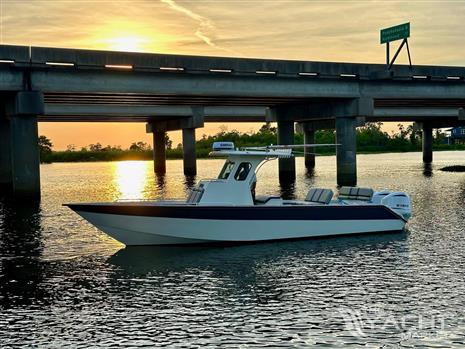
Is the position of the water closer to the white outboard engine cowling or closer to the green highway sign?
the white outboard engine cowling

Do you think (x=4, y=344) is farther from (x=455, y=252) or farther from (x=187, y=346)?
(x=455, y=252)

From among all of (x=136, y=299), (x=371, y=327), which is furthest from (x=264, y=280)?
(x=371, y=327)

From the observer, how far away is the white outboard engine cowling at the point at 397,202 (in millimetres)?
24670

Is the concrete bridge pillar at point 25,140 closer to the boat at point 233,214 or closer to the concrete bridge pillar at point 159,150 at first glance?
the boat at point 233,214

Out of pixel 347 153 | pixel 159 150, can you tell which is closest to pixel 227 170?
pixel 347 153

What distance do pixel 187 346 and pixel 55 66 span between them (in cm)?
3020

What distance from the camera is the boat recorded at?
21094 mm

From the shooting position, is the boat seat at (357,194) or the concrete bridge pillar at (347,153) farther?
the concrete bridge pillar at (347,153)

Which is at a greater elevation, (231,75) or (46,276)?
(231,75)

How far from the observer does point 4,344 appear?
11914 millimetres

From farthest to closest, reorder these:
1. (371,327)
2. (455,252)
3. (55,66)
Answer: (55,66) → (455,252) → (371,327)

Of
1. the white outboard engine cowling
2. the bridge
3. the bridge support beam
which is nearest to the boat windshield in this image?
the white outboard engine cowling

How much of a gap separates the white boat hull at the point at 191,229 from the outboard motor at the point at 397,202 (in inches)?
143

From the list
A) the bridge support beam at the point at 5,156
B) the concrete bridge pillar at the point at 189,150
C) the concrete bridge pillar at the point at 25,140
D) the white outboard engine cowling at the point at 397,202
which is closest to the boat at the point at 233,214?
the white outboard engine cowling at the point at 397,202
